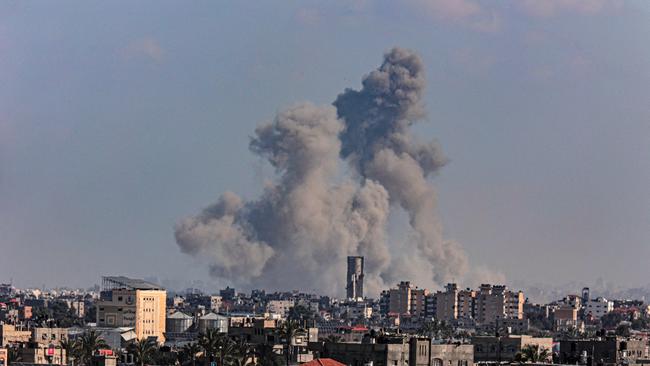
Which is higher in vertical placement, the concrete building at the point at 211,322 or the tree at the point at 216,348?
the concrete building at the point at 211,322

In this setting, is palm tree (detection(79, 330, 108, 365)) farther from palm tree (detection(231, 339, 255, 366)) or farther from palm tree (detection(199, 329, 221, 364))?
palm tree (detection(231, 339, 255, 366))

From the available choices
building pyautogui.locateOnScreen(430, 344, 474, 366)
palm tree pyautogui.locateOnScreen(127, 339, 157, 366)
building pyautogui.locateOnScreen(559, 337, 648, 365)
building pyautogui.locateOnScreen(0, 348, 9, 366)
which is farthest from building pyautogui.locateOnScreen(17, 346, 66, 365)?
building pyautogui.locateOnScreen(559, 337, 648, 365)

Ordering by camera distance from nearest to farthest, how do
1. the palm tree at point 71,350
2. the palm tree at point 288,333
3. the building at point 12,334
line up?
the palm tree at point 71,350 → the palm tree at point 288,333 → the building at point 12,334

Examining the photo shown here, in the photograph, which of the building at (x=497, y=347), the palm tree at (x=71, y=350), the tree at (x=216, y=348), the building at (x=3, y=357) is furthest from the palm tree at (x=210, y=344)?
the building at (x=497, y=347)

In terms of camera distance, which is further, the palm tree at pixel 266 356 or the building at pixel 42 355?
the palm tree at pixel 266 356

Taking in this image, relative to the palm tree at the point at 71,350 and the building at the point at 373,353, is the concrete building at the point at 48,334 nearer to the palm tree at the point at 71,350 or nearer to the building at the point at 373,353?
the palm tree at the point at 71,350

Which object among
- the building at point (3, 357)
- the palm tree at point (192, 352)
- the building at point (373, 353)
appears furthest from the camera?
the palm tree at point (192, 352)

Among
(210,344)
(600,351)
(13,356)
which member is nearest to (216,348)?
(210,344)

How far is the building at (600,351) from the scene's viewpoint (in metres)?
85.0

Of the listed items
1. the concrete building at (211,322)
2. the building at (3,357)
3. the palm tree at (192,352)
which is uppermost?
the concrete building at (211,322)

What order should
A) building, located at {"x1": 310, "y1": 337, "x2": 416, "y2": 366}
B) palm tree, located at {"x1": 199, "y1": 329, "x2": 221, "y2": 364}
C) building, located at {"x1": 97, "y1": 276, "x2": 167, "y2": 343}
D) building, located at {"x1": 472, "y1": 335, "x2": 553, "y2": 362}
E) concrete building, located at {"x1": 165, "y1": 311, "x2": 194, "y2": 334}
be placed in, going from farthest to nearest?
concrete building, located at {"x1": 165, "y1": 311, "x2": 194, "y2": 334}
building, located at {"x1": 97, "y1": 276, "x2": 167, "y2": 343}
building, located at {"x1": 472, "y1": 335, "x2": 553, "y2": 362}
palm tree, located at {"x1": 199, "y1": 329, "x2": 221, "y2": 364}
building, located at {"x1": 310, "y1": 337, "x2": 416, "y2": 366}

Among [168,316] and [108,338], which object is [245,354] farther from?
[168,316]

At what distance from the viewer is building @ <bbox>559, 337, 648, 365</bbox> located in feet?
279

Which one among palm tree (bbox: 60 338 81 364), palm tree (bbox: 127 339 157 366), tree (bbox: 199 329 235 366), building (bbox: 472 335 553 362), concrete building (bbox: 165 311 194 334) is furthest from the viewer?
concrete building (bbox: 165 311 194 334)
